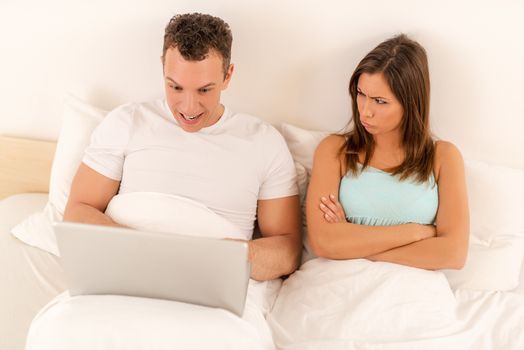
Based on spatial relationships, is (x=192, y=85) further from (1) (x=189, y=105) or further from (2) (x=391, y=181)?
(2) (x=391, y=181)

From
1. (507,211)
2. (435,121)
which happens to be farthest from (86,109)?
(507,211)

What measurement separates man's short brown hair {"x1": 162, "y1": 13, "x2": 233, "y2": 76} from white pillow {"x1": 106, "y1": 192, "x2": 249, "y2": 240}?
16.5 inches

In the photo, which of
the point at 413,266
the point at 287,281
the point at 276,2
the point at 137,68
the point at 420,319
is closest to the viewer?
the point at 420,319

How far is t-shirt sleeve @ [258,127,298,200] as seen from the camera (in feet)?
6.35

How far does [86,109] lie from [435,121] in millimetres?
1208

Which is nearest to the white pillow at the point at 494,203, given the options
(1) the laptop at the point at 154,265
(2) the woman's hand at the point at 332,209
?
(2) the woman's hand at the point at 332,209

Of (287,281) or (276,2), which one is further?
(276,2)

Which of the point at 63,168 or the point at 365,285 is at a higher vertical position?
the point at 63,168

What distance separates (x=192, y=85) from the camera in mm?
1763

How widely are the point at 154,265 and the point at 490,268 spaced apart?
3.57 ft

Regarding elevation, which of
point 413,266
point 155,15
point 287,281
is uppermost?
point 155,15

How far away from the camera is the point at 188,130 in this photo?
192cm

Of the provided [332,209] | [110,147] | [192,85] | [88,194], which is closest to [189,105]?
[192,85]

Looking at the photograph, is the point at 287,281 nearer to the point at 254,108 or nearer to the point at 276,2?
the point at 254,108
